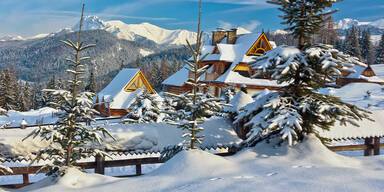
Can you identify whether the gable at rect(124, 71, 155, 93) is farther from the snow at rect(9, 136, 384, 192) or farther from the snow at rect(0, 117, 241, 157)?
the snow at rect(9, 136, 384, 192)

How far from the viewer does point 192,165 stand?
5801mm

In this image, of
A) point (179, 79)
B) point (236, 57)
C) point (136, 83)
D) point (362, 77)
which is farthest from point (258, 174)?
point (362, 77)

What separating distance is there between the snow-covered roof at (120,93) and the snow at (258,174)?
21880 mm

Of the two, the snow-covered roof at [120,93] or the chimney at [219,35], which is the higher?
the chimney at [219,35]

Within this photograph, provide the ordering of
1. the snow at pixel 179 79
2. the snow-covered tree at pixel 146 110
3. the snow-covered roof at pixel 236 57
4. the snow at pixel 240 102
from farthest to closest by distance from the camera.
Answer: the snow at pixel 179 79 → the snow-covered roof at pixel 236 57 → the snow-covered tree at pixel 146 110 → the snow at pixel 240 102

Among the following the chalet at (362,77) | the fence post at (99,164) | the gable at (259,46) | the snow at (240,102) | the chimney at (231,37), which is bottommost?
the fence post at (99,164)

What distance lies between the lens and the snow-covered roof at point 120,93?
2813 cm

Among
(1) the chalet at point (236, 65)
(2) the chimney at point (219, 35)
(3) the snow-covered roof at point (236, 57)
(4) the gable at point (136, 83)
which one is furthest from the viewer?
(2) the chimney at point (219, 35)

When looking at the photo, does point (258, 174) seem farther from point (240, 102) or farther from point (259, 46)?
point (259, 46)

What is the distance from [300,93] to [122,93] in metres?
24.6

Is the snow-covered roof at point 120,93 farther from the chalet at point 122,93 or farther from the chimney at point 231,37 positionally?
the chimney at point 231,37

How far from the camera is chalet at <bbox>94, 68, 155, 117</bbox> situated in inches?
1110

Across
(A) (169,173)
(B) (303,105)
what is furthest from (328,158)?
(A) (169,173)

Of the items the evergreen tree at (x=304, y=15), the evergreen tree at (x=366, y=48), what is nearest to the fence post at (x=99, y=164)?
the evergreen tree at (x=304, y=15)
